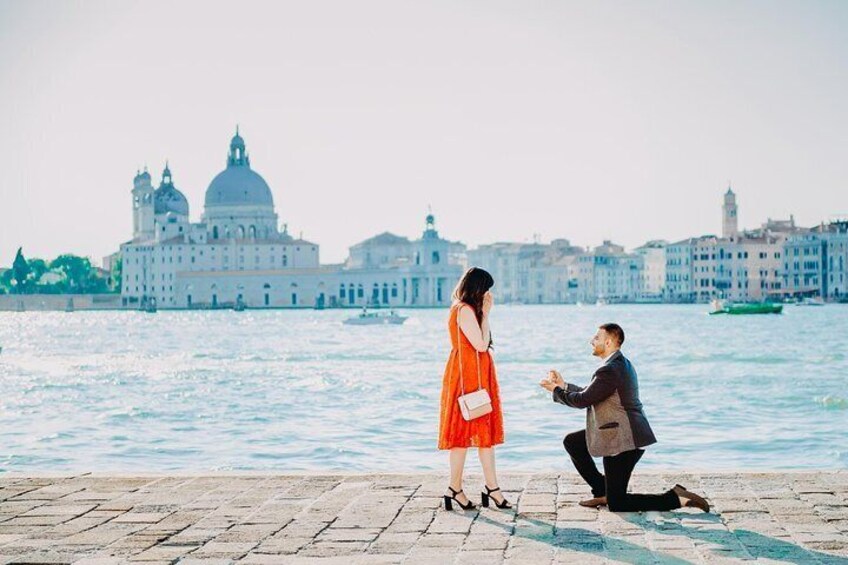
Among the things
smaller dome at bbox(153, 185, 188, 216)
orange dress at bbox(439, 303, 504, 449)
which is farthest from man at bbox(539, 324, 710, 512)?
smaller dome at bbox(153, 185, 188, 216)

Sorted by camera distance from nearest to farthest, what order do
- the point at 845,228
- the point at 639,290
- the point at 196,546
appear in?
the point at 196,546
the point at 845,228
the point at 639,290

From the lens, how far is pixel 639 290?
145 meters

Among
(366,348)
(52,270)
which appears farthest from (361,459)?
(52,270)

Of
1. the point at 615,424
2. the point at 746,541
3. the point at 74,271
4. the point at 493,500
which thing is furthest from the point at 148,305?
the point at 746,541

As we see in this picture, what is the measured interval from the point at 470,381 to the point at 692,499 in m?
1.12

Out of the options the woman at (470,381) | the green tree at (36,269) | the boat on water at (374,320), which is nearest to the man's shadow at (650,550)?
the woman at (470,381)

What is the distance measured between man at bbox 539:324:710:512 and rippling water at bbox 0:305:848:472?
4.15 metres

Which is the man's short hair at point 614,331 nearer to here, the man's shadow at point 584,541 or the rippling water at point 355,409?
the man's shadow at point 584,541

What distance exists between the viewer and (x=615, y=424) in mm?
6352

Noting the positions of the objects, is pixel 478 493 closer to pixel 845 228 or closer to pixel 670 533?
pixel 670 533

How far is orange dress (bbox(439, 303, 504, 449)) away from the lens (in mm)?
6391

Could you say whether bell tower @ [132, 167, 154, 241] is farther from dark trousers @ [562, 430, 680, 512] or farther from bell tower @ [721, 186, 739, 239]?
dark trousers @ [562, 430, 680, 512]

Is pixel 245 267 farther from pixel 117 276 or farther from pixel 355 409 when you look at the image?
pixel 355 409

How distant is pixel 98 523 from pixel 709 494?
9.33 ft
